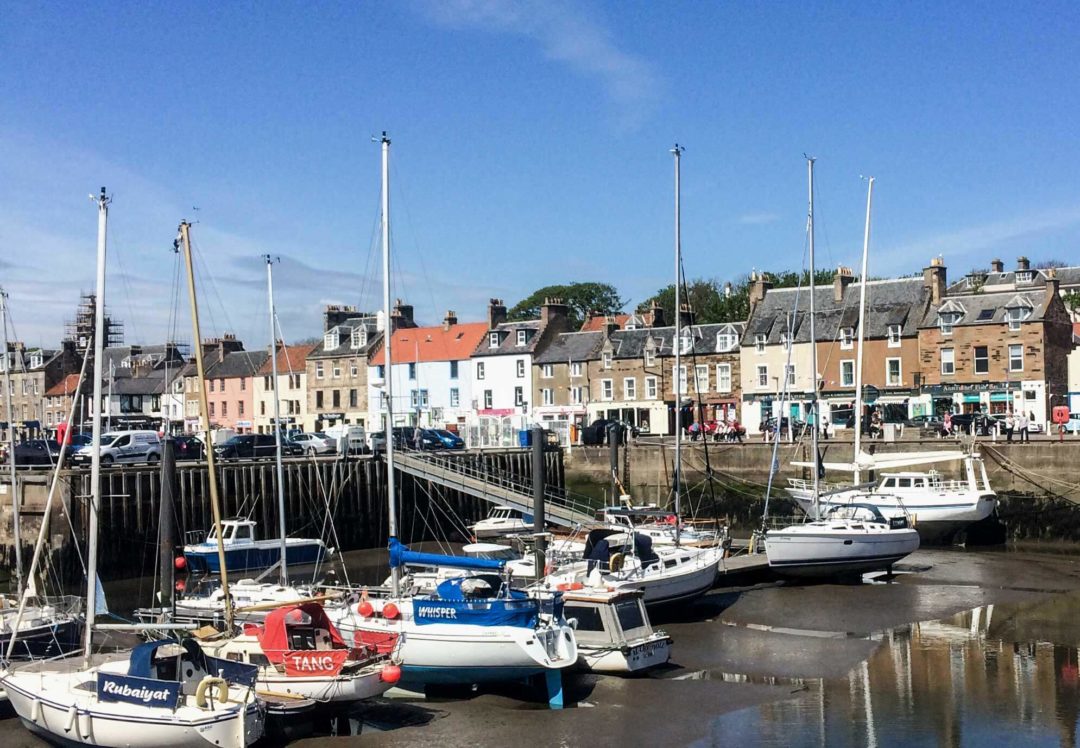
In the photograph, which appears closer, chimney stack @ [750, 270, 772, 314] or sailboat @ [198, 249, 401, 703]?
sailboat @ [198, 249, 401, 703]

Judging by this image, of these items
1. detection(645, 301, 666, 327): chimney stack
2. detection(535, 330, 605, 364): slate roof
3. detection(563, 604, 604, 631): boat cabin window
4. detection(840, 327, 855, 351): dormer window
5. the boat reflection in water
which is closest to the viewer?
the boat reflection in water

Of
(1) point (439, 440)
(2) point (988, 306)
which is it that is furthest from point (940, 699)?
(2) point (988, 306)

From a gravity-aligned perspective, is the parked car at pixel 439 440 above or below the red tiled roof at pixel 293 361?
below

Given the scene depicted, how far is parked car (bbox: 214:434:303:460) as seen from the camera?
47719mm

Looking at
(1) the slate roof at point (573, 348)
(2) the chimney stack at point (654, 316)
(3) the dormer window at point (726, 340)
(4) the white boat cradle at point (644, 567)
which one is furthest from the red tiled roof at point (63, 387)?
(4) the white boat cradle at point (644, 567)

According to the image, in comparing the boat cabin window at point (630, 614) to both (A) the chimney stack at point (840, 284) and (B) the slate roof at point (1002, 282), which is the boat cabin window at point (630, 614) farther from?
(B) the slate roof at point (1002, 282)

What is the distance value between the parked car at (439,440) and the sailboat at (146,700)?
1439 inches

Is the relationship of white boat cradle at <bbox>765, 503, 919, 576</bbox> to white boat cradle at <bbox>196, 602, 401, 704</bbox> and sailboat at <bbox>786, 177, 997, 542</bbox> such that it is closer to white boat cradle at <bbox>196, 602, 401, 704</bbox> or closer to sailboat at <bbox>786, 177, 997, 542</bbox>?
sailboat at <bbox>786, 177, 997, 542</bbox>

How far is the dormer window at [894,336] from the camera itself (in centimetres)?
6281

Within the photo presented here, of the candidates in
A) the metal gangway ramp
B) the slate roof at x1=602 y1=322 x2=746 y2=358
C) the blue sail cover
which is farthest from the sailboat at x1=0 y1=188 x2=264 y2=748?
the slate roof at x1=602 y1=322 x2=746 y2=358

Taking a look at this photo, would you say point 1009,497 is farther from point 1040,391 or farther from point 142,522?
point 142,522

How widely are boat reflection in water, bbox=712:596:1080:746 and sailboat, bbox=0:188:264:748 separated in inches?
290

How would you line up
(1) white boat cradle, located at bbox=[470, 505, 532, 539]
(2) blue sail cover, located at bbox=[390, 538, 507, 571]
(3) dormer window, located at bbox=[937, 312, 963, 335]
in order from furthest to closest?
(3) dormer window, located at bbox=[937, 312, 963, 335], (1) white boat cradle, located at bbox=[470, 505, 532, 539], (2) blue sail cover, located at bbox=[390, 538, 507, 571]

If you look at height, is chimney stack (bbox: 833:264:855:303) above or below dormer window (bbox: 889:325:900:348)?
above
